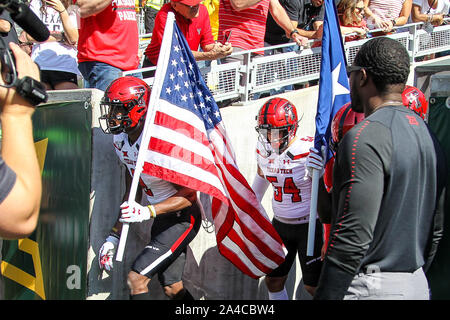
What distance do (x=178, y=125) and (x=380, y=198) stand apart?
2.60 meters

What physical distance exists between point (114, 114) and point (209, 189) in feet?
3.92

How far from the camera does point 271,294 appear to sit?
633 cm

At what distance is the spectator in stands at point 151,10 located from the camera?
970 cm

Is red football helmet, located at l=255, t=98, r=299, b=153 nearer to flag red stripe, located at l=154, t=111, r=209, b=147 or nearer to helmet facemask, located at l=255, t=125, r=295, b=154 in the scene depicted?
helmet facemask, located at l=255, t=125, r=295, b=154

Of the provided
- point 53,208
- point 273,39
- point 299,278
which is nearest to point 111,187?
point 53,208

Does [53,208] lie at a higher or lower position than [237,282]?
higher

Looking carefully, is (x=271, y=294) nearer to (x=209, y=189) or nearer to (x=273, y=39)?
(x=209, y=189)

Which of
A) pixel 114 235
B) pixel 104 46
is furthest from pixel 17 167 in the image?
pixel 104 46

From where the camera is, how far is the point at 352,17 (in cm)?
864

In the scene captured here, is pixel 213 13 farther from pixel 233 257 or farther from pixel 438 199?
pixel 438 199

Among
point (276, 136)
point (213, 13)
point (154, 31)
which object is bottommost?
point (276, 136)

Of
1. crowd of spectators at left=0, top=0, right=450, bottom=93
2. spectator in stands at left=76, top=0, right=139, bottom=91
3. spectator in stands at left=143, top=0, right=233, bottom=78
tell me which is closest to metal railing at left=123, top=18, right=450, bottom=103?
crowd of spectators at left=0, top=0, right=450, bottom=93

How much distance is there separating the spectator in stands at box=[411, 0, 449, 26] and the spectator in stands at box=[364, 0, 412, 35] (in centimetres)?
38

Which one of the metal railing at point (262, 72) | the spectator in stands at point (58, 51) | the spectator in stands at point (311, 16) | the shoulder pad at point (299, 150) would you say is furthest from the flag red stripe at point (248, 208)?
the spectator in stands at point (311, 16)
